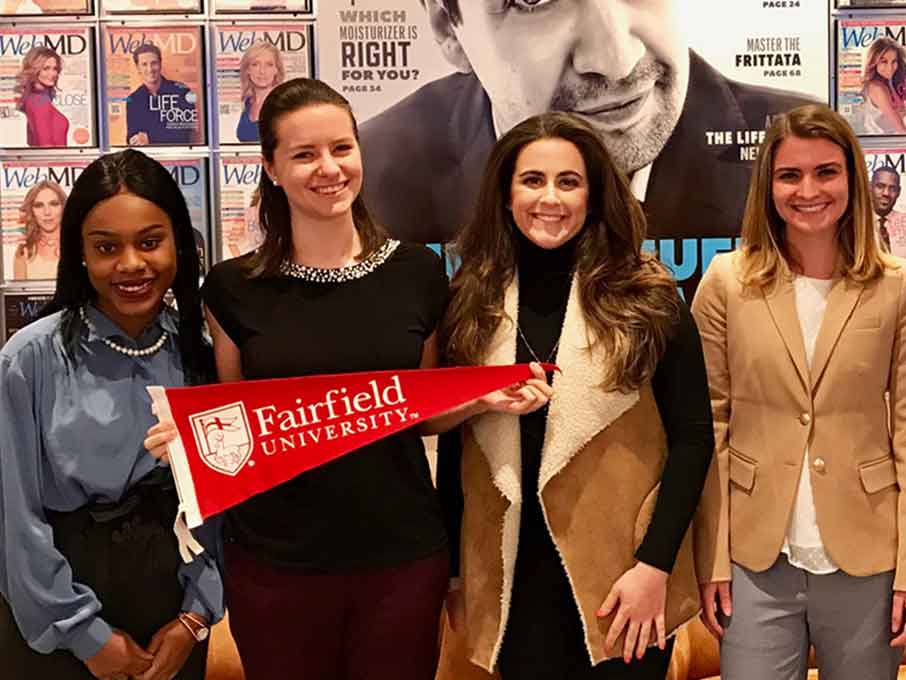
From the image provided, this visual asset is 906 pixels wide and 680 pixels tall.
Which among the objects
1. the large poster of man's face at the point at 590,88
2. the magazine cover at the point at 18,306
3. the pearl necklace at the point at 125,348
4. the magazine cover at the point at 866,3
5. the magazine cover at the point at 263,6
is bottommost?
the pearl necklace at the point at 125,348

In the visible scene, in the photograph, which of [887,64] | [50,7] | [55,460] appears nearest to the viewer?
[55,460]

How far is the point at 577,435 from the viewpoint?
2.12 m

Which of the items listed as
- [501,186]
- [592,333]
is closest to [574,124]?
[501,186]

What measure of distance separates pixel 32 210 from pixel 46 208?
2.1 inches

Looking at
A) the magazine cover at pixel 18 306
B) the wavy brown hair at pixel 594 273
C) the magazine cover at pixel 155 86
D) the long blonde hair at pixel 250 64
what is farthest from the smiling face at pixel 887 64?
the magazine cover at pixel 18 306

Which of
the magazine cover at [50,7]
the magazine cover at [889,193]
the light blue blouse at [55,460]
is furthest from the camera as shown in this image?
the magazine cover at [889,193]

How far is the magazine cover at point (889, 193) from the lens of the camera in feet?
12.2

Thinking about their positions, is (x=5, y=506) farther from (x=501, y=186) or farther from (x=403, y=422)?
(x=501, y=186)

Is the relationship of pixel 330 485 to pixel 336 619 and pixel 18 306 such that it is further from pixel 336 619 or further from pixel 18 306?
pixel 18 306

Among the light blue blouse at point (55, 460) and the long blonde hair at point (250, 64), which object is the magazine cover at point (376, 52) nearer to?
the long blonde hair at point (250, 64)

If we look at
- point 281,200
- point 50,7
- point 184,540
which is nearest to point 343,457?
point 184,540

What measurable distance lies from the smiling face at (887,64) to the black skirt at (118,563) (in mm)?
3009

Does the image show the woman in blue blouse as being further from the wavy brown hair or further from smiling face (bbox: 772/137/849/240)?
smiling face (bbox: 772/137/849/240)

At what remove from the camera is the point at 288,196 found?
86.1 inches
